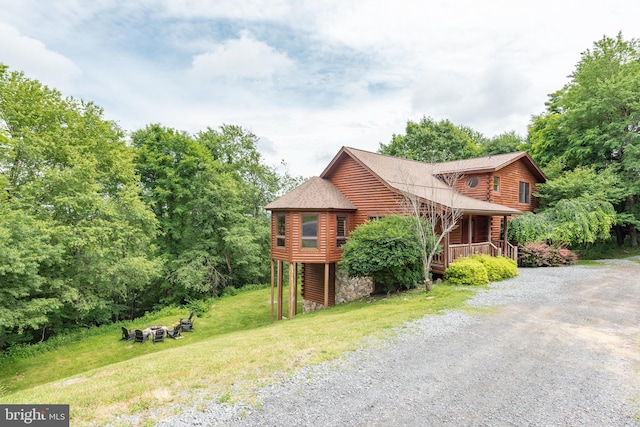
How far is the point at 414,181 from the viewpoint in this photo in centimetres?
1644

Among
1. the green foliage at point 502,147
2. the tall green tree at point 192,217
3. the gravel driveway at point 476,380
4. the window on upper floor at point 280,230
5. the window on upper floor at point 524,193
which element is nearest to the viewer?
the gravel driveway at point 476,380

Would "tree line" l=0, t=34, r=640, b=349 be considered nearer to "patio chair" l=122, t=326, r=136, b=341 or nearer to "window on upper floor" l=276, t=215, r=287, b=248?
"patio chair" l=122, t=326, r=136, b=341

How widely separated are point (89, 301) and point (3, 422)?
13.1 metres

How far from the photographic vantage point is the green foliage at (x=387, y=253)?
40.9 feet

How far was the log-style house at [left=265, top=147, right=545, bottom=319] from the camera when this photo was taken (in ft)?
49.2

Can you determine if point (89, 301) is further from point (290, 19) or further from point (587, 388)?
point (587, 388)

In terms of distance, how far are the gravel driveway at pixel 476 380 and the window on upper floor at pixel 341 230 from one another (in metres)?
7.47

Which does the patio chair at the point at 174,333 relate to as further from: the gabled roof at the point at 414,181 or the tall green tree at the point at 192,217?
the gabled roof at the point at 414,181

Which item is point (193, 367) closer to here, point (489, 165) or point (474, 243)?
point (474, 243)

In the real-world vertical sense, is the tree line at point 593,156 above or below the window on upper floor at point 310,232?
above

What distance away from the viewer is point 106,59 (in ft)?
50.5

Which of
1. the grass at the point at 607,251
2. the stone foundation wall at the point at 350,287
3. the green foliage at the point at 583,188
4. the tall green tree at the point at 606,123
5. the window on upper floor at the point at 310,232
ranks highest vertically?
the tall green tree at the point at 606,123
